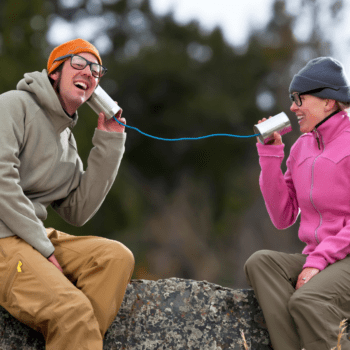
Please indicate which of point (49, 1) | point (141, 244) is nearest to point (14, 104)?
point (141, 244)

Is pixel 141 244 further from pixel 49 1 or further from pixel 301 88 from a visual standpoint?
pixel 301 88

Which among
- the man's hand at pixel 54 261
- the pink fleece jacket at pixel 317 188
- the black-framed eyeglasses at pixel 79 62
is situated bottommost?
the man's hand at pixel 54 261

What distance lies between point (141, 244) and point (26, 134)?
9671 millimetres

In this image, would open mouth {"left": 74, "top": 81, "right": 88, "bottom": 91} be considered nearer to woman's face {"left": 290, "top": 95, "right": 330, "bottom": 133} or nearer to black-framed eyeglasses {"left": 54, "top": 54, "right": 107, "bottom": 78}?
black-framed eyeglasses {"left": 54, "top": 54, "right": 107, "bottom": 78}

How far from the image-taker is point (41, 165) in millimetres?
2355

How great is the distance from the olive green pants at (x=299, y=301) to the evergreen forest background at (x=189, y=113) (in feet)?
30.9

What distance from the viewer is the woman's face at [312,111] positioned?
2.46 meters

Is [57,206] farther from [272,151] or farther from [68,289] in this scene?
[272,151]

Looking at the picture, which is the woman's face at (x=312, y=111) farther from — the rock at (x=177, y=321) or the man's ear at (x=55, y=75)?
the man's ear at (x=55, y=75)

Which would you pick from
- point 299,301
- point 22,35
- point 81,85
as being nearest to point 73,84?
point 81,85

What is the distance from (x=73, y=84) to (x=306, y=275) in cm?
132

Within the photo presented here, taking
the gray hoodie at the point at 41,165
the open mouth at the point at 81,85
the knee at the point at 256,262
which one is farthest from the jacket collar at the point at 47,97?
the knee at the point at 256,262

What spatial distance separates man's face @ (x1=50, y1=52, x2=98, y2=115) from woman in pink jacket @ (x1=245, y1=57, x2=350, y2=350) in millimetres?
852

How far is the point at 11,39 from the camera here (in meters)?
11.6
